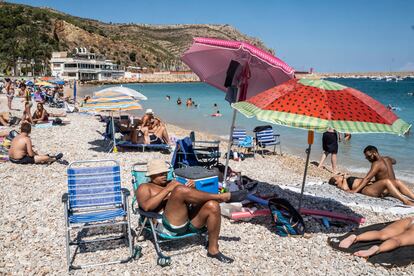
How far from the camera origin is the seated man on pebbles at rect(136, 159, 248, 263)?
13.5 ft

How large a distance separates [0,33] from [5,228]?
325 ft

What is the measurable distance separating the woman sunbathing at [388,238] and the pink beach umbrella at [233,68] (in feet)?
7.15

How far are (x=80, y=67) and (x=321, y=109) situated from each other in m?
88.6

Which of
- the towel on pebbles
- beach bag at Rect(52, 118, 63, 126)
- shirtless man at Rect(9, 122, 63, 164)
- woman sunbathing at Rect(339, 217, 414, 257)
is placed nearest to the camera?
woman sunbathing at Rect(339, 217, 414, 257)

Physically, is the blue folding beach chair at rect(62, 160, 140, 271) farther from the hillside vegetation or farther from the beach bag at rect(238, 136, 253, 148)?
the hillside vegetation

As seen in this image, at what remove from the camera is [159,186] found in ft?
14.5

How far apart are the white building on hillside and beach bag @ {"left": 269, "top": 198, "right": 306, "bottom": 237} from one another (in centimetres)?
7810

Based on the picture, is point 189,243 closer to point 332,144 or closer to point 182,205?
point 182,205

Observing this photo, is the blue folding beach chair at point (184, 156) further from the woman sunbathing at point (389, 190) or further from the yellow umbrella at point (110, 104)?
the woman sunbathing at point (389, 190)

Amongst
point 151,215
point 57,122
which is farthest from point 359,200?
point 57,122

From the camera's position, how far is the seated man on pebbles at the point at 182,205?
4.11 m

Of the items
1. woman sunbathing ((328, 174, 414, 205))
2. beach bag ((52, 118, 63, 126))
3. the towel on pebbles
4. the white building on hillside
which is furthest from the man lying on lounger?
the white building on hillside

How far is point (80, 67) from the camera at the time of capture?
86.0 metres

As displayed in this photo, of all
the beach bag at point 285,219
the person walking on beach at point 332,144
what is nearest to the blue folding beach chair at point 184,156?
the beach bag at point 285,219
